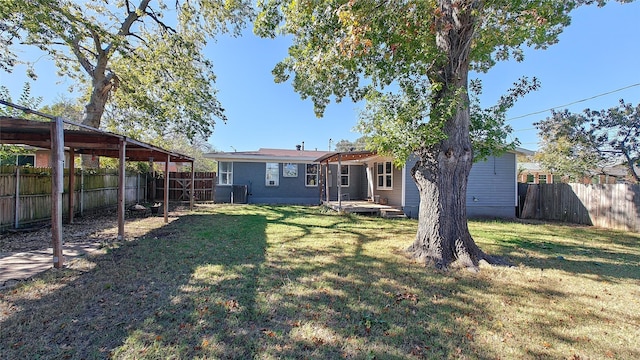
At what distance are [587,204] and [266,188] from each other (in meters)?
14.1

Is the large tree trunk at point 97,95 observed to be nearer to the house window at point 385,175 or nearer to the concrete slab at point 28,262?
the concrete slab at point 28,262

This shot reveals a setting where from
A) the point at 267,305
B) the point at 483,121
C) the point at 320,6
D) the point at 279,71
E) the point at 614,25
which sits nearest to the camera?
the point at 267,305

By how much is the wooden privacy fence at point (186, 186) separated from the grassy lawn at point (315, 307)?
10.9 meters

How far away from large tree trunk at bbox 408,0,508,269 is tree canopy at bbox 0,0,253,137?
9626 millimetres

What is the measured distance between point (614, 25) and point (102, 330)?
56.5 ft

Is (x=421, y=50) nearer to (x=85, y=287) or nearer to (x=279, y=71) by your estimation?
(x=279, y=71)

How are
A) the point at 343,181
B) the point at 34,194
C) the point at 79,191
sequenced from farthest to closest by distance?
the point at 343,181
the point at 79,191
the point at 34,194

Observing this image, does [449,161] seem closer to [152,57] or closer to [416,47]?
[416,47]

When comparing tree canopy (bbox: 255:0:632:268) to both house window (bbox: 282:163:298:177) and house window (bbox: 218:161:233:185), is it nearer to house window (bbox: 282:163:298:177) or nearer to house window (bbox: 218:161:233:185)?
house window (bbox: 282:163:298:177)

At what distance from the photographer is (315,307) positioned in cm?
328

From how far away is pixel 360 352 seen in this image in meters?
2.43

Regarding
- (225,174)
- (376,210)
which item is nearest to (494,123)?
(376,210)

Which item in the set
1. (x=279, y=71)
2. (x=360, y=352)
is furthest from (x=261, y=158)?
(x=360, y=352)

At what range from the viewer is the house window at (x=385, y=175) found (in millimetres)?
13125
